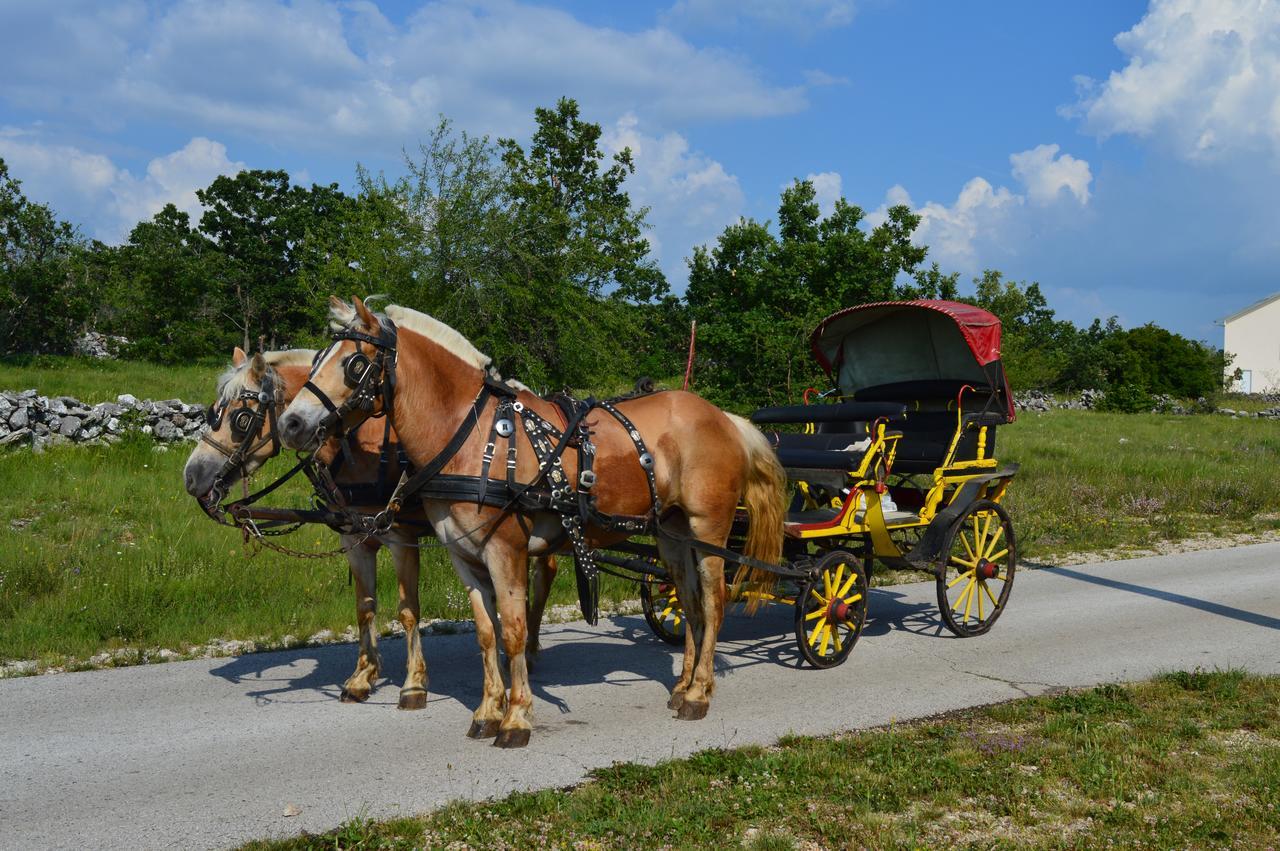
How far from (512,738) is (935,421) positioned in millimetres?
5388

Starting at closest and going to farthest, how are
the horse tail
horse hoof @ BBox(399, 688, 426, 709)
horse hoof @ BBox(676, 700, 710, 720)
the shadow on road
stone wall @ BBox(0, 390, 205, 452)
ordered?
horse hoof @ BBox(676, 700, 710, 720)
horse hoof @ BBox(399, 688, 426, 709)
the horse tail
the shadow on road
stone wall @ BBox(0, 390, 205, 452)

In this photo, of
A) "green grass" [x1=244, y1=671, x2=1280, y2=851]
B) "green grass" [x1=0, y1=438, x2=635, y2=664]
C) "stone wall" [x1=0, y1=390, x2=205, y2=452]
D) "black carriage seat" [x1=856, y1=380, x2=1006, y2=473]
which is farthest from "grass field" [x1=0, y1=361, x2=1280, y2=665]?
"green grass" [x1=244, y1=671, x2=1280, y2=851]

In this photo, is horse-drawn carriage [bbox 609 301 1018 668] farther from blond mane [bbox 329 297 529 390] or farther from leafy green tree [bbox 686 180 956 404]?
leafy green tree [bbox 686 180 956 404]

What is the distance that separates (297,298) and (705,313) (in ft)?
78.4

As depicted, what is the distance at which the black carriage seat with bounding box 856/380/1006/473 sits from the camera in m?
8.80

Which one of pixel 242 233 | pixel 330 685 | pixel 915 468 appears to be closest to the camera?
pixel 330 685

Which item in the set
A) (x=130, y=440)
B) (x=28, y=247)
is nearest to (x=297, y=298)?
(x=28, y=247)

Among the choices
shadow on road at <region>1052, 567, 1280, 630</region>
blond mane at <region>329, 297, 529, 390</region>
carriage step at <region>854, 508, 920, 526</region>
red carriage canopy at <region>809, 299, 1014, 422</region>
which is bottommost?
shadow on road at <region>1052, 567, 1280, 630</region>

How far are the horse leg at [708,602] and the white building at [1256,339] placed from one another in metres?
62.5

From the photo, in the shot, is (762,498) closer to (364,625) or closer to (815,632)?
(815,632)

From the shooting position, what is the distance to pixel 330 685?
22.4 ft

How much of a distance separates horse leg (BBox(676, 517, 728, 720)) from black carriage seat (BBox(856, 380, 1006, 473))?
2774 mm

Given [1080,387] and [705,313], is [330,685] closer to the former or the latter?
[705,313]

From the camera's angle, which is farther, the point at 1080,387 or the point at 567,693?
the point at 1080,387
